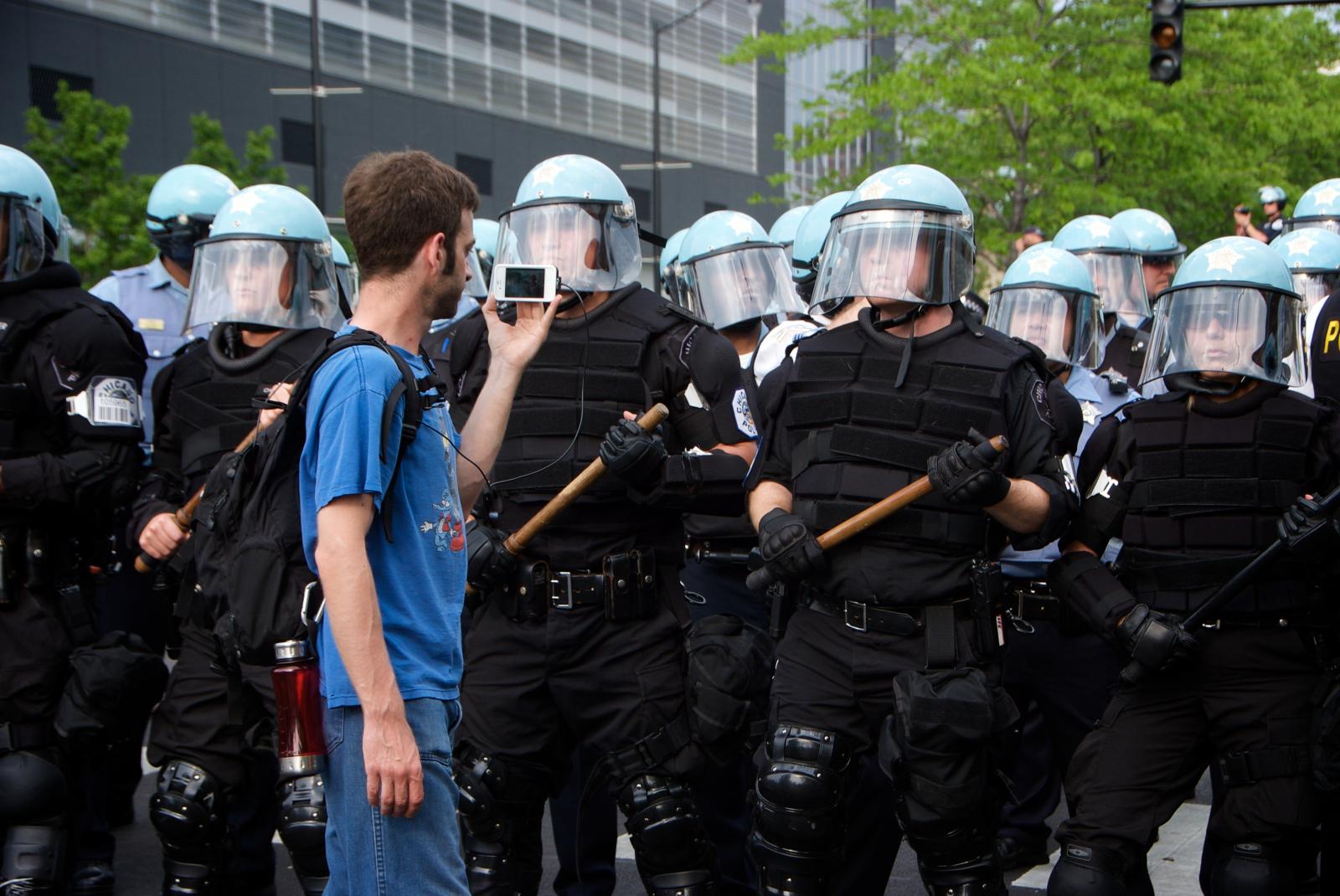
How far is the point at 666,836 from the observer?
14.4 ft

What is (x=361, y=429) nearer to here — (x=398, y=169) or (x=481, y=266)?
(x=398, y=169)

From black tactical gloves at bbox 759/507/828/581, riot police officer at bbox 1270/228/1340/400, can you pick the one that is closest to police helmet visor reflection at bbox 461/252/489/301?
riot police officer at bbox 1270/228/1340/400

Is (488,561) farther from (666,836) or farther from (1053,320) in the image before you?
(1053,320)

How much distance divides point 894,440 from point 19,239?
305 cm

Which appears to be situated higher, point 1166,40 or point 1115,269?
point 1166,40

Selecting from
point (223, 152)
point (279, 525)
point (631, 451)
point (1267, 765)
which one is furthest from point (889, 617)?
point (223, 152)

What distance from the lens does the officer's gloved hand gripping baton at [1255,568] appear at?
13.6ft

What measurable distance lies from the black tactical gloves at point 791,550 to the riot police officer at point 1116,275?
3.95 metres

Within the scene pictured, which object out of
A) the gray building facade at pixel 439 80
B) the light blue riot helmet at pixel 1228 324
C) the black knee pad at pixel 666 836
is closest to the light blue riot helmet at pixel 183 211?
the black knee pad at pixel 666 836

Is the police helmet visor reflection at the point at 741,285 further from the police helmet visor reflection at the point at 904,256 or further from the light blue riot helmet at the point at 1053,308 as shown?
the police helmet visor reflection at the point at 904,256

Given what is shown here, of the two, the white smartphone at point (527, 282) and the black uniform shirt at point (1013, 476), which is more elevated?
the white smartphone at point (527, 282)

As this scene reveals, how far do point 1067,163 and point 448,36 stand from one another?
17985 mm

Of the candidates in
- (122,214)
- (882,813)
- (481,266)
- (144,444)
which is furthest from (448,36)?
(882,813)

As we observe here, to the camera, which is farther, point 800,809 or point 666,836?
point 666,836
